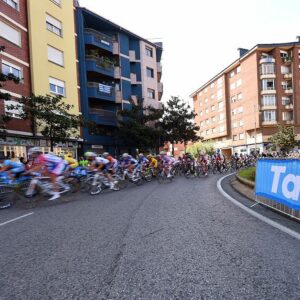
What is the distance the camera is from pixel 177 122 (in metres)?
40.8

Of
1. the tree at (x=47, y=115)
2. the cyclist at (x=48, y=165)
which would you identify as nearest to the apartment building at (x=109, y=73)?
the tree at (x=47, y=115)

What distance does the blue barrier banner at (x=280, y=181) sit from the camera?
609 cm

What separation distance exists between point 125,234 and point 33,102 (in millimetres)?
17178

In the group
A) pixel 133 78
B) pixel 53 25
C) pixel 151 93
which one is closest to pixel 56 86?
pixel 53 25

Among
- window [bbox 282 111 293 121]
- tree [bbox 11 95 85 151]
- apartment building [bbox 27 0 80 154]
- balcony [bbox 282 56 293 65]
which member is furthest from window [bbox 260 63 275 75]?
tree [bbox 11 95 85 151]

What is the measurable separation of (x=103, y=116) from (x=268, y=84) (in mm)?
36037

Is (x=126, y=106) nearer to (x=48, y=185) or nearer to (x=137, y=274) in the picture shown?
(x=48, y=185)

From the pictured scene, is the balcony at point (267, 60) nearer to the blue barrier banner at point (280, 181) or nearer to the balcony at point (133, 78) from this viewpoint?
the balcony at point (133, 78)

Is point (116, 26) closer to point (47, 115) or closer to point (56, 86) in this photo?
point (56, 86)

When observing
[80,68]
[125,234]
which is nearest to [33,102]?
[80,68]

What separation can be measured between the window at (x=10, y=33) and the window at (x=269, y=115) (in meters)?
46.1

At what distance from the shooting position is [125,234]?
17.2 ft

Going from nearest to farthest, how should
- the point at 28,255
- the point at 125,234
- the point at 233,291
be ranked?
the point at 233,291 → the point at 28,255 → the point at 125,234

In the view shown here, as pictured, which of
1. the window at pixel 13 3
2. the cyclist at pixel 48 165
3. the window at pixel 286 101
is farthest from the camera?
the window at pixel 286 101
